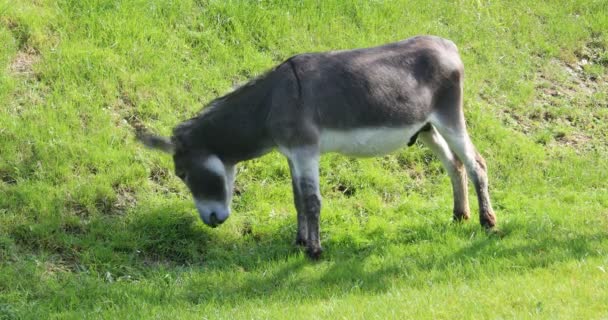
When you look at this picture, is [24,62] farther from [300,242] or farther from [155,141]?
[300,242]

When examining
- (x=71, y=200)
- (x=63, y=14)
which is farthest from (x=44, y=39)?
(x=71, y=200)

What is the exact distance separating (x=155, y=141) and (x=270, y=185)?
6.09ft

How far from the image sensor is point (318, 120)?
8.72 meters

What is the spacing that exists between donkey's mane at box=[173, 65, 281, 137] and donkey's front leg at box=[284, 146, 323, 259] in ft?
2.61

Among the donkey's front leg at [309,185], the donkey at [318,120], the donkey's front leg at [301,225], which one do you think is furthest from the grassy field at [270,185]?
the donkey at [318,120]

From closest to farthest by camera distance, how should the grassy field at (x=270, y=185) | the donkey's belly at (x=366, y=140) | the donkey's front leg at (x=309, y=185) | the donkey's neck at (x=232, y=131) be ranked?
the grassy field at (x=270, y=185) → the donkey's front leg at (x=309, y=185) → the donkey's belly at (x=366, y=140) → the donkey's neck at (x=232, y=131)

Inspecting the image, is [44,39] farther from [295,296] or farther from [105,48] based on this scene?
[295,296]

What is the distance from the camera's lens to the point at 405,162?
37.4 ft

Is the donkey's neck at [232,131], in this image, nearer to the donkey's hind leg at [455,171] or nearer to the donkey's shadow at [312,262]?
the donkey's shadow at [312,262]

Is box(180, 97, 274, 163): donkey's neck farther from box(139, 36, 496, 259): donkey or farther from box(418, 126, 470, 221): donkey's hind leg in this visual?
box(418, 126, 470, 221): donkey's hind leg

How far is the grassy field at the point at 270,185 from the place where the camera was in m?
7.69

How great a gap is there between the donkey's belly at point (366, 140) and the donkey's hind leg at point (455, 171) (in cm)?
63

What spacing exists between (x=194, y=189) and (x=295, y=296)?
197 cm

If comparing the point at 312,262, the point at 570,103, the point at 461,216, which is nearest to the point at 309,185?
the point at 312,262
